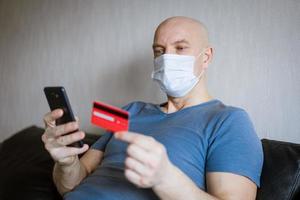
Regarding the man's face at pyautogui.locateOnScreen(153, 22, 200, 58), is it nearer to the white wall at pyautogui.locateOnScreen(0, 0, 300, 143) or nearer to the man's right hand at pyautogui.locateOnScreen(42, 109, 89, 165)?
the white wall at pyautogui.locateOnScreen(0, 0, 300, 143)

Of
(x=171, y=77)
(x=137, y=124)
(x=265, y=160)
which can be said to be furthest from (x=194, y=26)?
(x=265, y=160)

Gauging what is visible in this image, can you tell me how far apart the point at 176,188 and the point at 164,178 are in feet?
0.16

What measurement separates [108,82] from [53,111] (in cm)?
77

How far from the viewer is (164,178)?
68 cm

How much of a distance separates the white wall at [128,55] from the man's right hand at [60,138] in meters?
0.66

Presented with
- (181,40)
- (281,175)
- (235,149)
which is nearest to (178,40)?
(181,40)

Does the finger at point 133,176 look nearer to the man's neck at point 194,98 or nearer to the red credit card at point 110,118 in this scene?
the red credit card at point 110,118

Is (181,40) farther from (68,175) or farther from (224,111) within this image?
(68,175)

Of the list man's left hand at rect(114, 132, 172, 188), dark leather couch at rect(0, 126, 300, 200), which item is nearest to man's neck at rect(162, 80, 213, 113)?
dark leather couch at rect(0, 126, 300, 200)

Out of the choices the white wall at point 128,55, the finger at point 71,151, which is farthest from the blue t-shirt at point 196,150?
the white wall at point 128,55

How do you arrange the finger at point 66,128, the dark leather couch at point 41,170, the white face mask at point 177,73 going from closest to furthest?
1. the finger at point 66,128
2. the dark leather couch at point 41,170
3. the white face mask at point 177,73

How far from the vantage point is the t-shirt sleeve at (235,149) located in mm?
859

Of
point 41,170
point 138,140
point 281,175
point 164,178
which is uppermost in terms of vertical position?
point 138,140

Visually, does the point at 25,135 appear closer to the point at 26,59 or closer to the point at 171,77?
the point at 26,59
